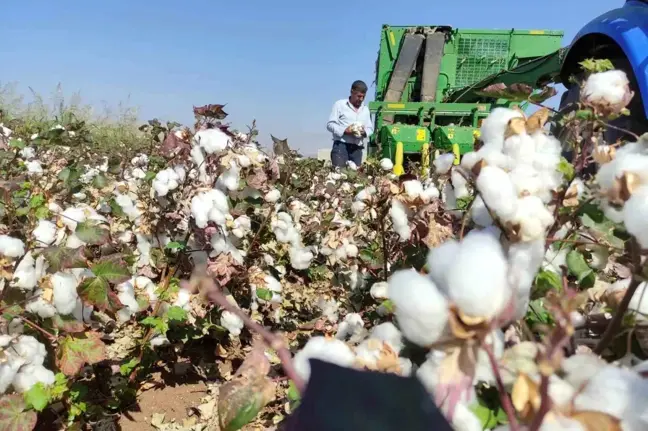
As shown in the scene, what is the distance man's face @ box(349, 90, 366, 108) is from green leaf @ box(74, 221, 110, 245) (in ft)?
19.7

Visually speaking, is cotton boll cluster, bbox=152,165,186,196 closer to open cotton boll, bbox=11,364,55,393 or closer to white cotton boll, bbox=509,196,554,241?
open cotton boll, bbox=11,364,55,393

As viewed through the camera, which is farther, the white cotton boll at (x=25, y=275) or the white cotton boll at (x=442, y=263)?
the white cotton boll at (x=25, y=275)

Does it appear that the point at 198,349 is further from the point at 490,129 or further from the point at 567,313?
the point at 567,313

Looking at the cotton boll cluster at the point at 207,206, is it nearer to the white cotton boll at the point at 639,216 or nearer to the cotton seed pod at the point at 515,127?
the cotton seed pod at the point at 515,127

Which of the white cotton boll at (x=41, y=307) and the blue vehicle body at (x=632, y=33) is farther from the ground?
the blue vehicle body at (x=632, y=33)

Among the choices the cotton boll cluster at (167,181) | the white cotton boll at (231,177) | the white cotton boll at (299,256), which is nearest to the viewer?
the white cotton boll at (231,177)

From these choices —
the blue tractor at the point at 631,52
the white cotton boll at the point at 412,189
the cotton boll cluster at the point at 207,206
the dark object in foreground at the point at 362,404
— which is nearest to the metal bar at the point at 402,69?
the blue tractor at the point at 631,52

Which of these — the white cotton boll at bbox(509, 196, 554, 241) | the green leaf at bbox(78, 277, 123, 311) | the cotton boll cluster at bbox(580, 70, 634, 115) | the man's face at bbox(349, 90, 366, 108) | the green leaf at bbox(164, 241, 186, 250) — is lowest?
the green leaf at bbox(164, 241, 186, 250)

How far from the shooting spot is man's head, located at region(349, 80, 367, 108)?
283 inches

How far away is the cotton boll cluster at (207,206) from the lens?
1.84 m

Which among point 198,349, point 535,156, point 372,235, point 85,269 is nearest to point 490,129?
point 535,156

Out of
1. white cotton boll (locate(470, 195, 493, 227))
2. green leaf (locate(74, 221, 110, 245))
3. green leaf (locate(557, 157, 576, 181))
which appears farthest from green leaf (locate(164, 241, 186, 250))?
green leaf (locate(557, 157, 576, 181))

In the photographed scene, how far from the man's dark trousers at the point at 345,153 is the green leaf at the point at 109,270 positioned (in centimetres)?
583

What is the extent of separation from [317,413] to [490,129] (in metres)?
0.65
